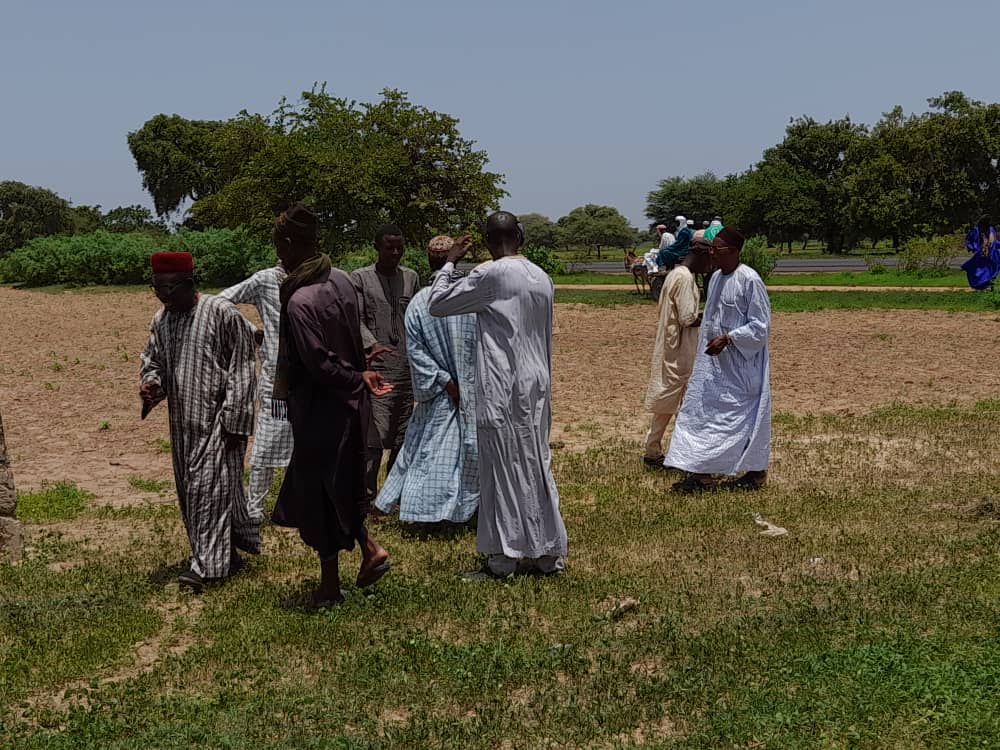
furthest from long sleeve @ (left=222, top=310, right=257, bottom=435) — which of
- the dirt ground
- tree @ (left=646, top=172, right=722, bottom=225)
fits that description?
tree @ (left=646, top=172, right=722, bottom=225)

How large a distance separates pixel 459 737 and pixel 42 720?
1.64 m

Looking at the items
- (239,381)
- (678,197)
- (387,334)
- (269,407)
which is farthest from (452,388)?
(678,197)

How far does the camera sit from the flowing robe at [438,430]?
693cm

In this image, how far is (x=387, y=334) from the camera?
7.64 meters

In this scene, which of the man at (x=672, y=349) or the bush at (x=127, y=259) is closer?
the man at (x=672, y=349)

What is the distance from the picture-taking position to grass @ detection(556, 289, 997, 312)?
21220 millimetres

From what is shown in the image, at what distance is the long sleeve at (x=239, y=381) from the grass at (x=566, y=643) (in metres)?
0.87

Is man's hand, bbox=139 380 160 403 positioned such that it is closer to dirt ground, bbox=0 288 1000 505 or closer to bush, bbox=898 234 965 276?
dirt ground, bbox=0 288 1000 505

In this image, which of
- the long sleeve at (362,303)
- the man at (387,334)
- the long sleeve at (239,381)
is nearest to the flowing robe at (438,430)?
the long sleeve at (362,303)

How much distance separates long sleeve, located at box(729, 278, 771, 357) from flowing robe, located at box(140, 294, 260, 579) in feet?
11.6

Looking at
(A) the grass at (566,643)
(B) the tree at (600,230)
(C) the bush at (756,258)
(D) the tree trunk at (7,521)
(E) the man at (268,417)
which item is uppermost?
(B) the tree at (600,230)

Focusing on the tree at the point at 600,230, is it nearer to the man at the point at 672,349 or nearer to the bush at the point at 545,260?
the bush at the point at 545,260

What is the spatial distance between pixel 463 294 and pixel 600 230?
70.1 metres

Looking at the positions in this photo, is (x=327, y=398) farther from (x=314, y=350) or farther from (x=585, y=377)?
(x=585, y=377)
